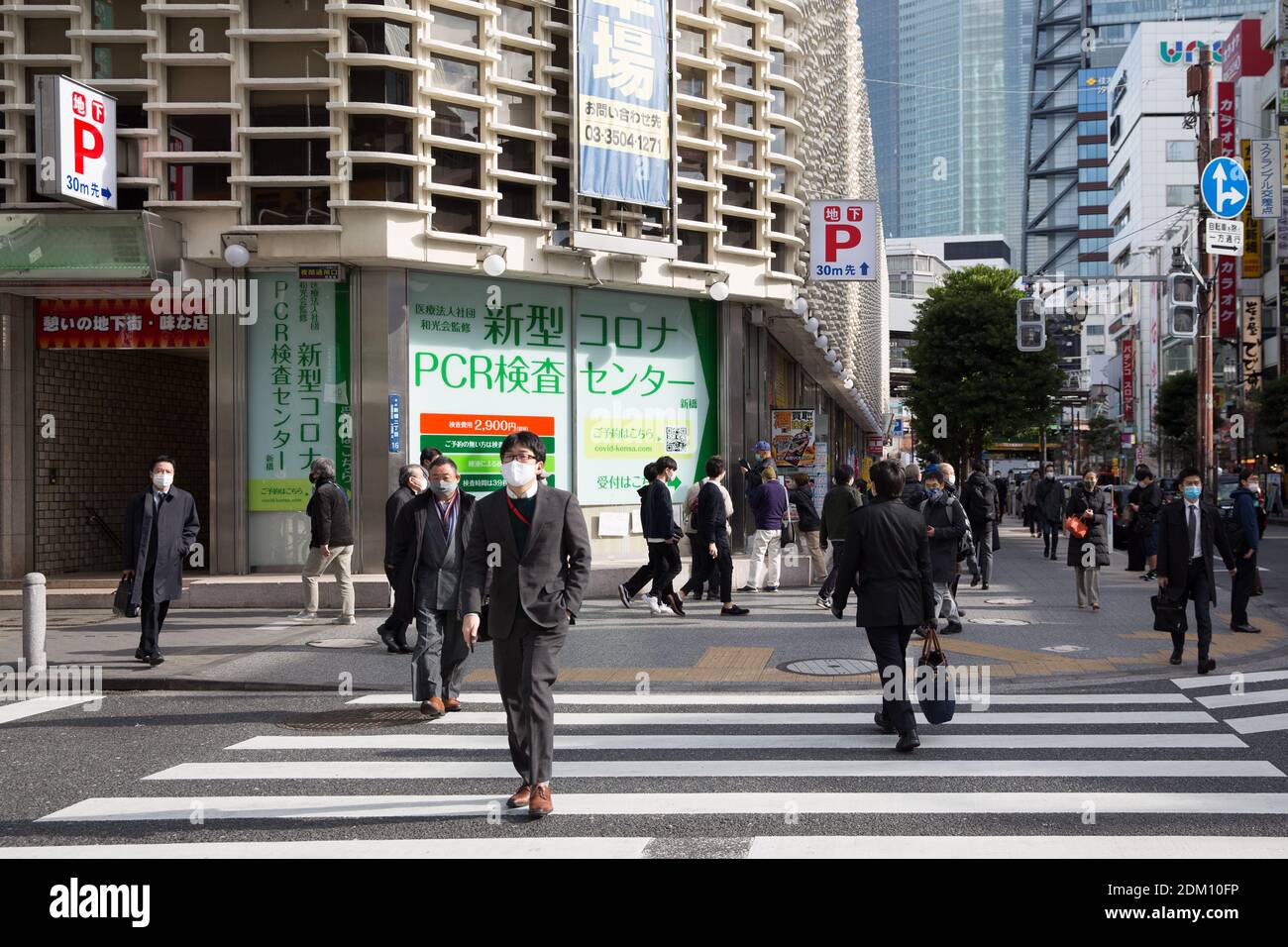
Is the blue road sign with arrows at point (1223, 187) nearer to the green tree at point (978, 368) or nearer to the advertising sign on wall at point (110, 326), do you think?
the advertising sign on wall at point (110, 326)

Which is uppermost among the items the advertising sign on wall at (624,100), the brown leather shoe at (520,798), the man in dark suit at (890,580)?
the advertising sign on wall at (624,100)

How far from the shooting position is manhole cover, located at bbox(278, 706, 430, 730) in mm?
9086

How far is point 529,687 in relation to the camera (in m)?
6.43

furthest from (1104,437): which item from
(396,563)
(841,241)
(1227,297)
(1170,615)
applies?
(396,563)

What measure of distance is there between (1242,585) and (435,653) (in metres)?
9.58

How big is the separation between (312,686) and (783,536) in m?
11.0

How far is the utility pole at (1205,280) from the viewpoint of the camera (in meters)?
20.9

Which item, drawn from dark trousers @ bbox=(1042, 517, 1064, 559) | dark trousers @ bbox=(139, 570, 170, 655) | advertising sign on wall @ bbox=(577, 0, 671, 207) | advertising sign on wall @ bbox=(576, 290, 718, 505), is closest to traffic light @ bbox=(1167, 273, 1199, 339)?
dark trousers @ bbox=(1042, 517, 1064, 559)

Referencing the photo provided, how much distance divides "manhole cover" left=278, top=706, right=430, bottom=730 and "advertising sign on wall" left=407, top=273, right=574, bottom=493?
8.03 m

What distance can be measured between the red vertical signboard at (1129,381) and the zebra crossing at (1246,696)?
85735mm

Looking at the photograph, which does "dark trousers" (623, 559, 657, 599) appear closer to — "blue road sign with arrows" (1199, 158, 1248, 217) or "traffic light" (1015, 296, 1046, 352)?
"blue road sign with arrows" (1199, 158, 1248, 217)

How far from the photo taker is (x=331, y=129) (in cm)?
1647

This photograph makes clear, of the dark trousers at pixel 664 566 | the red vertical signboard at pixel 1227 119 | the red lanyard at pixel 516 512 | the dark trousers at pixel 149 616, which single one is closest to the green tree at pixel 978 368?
the red vertical signboard at pixel 1227 119

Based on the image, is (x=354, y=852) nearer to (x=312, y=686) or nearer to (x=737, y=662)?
(x=312, y=686)
